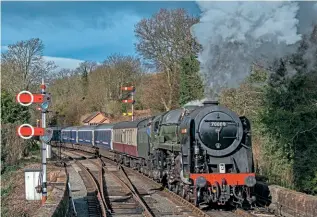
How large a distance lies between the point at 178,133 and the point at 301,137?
468 cm

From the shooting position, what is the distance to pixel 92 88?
6388 cm

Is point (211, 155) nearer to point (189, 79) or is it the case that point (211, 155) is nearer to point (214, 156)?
point (214, 156)

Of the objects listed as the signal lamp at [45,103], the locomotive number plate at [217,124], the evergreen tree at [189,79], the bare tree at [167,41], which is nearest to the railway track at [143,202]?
the locomotive number plate at [217,124]

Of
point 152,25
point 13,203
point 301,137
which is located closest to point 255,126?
point 301,137

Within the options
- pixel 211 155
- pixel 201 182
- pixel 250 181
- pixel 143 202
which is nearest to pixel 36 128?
pixel 201 182

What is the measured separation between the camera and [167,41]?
38094 mm

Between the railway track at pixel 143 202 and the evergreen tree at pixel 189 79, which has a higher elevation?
the evergreen tree at pixel 189 79

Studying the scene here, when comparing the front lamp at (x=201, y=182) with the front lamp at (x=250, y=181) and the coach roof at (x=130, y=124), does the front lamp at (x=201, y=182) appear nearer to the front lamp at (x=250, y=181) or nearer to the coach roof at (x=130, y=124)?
the front lamp at (x=250, y=181)

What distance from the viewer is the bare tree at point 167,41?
36.8m

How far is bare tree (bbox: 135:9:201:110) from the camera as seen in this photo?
1448 inches

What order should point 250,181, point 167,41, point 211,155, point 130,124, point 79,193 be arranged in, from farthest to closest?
1. point 167,41
2. point 130,124
3. point 79,193
4. point 211,155
5. point 250,181

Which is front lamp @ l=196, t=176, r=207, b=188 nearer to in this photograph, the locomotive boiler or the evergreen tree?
the locomotive boiler

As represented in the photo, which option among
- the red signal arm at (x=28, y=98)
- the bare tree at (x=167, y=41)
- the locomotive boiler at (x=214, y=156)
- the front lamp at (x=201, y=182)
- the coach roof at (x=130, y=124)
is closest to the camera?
the red signal arm at (x=28, y=98)

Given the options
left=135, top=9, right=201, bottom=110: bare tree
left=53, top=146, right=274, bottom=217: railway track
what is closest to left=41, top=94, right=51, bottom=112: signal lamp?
left=53, top=146, right=274, bottom=217: railway track
